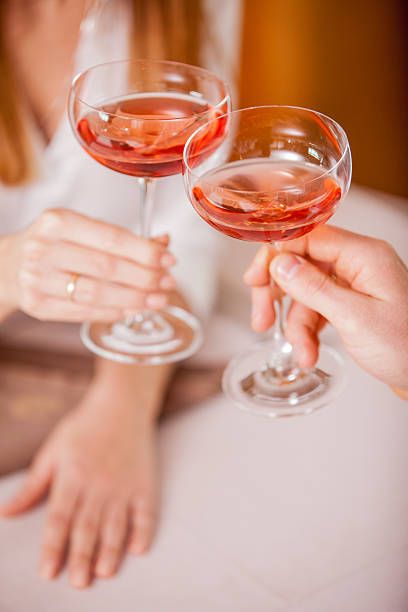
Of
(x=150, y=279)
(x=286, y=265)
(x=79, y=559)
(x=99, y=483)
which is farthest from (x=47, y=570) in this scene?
(x=286, y=265)

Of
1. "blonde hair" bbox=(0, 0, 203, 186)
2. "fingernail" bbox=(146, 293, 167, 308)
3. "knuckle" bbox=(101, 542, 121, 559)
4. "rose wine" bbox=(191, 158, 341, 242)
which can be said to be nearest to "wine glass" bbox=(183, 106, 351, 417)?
"rose wine" bbox=(191, 158, 341, 242)

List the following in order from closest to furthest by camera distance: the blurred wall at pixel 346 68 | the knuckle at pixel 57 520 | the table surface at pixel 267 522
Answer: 1. the table surface at pixel 267 522
2. the knuckle at pixel 57 520
3. the blurred wall at pixel 346 68

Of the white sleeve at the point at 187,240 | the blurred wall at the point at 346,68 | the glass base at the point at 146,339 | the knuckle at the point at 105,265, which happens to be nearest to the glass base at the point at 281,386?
the glass base at the point at 146,339

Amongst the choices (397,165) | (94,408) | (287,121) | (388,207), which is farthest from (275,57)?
(287,121)

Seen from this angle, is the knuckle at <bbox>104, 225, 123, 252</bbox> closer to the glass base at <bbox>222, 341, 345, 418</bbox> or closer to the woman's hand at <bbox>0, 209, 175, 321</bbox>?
the woman's hand at <bbox>0, 209, 175, 321</bbox>

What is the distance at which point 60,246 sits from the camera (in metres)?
1.00

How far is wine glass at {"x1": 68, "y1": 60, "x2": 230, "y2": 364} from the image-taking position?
871 mm

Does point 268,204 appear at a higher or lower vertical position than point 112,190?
higher

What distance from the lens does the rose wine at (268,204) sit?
0.79 metres

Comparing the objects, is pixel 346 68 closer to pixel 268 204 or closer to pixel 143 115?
pixel 143 115

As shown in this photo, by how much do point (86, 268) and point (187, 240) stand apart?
2.07 feet

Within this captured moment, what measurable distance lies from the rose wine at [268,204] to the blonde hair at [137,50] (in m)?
0.72

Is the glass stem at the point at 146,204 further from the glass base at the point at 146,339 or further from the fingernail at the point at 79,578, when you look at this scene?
the fingernail at the point at 79,578

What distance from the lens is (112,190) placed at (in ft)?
5.46
